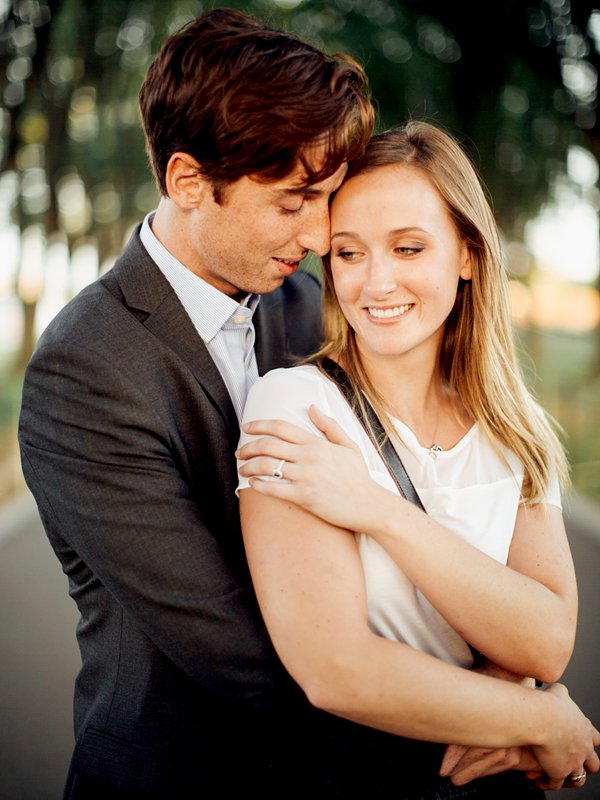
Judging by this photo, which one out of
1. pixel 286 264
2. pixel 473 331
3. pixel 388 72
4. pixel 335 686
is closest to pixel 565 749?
pixel 335 686

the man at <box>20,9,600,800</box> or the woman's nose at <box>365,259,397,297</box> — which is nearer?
the man at <box>20,9,600,800</box>

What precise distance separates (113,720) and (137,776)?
0.57ft

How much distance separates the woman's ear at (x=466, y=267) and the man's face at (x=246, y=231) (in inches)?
18.9

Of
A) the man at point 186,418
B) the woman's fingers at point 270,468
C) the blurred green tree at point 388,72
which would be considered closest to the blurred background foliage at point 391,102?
the blurred green tree at point 388,72

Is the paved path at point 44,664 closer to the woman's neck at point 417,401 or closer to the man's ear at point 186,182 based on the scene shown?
the woman's neck at point 417,401

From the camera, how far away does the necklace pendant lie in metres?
2.66

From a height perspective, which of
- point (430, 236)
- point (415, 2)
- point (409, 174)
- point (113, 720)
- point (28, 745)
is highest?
point (415, 2)

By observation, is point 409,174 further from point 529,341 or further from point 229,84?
point 529,341

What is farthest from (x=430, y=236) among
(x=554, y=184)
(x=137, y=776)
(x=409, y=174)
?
(x=554, y=184)

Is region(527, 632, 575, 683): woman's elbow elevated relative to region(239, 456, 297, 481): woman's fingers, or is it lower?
lower

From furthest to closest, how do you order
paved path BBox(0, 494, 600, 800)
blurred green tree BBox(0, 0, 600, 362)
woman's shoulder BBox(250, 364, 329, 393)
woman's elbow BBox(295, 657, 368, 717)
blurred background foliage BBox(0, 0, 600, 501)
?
blurred background foliage BBox(0, 0, 600, 501), blurred green tree BBox(0, 0, 600, 362), paved path BBox(0, 494, 600, 800), woman's shoulder BBox(250, 364, 329, 393), woman's elbow BBox(295, 657, 368, 717)

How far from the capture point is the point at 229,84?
2707 millimetres

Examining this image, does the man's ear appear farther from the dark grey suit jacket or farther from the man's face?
the dark grey suit jacket

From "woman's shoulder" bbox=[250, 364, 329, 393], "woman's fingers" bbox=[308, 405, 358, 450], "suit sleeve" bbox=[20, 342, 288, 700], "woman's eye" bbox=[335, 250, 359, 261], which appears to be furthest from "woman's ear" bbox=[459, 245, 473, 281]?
"suit sleeve" bbox=[20, 342, 288, 700]
